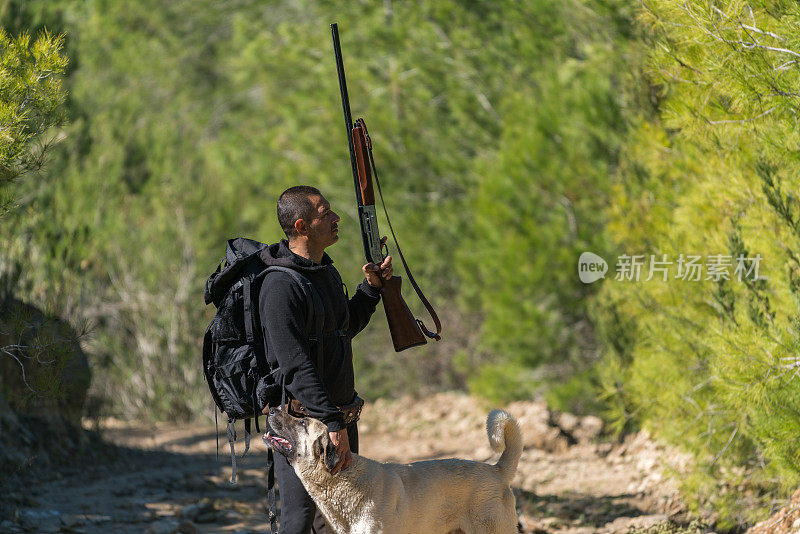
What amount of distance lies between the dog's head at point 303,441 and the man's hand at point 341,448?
0.01 m

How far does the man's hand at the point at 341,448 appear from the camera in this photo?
3.45 m

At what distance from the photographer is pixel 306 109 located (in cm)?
1878

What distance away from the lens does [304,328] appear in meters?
3.55

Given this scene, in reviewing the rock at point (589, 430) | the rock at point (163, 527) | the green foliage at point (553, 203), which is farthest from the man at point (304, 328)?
the green foliage at point (553, 203)

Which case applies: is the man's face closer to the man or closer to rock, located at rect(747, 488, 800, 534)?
the man

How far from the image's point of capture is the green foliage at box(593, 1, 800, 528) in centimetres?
509

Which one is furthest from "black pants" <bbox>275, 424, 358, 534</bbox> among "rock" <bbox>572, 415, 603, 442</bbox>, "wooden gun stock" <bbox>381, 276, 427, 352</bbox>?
"rock" <bbox>572, 415, 603, 442</bbox>

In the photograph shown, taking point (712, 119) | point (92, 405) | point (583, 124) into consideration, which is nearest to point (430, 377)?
point (583, 124)

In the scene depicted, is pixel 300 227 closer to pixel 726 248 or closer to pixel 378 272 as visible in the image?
pixel 378 272

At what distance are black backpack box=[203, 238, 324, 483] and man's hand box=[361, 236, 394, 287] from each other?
0.33m

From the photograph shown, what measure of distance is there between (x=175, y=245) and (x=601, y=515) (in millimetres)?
7849

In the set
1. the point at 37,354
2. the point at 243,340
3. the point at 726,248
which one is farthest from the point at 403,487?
the point at 726,248

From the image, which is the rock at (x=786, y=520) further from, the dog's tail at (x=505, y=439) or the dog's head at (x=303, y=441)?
the dog's head at (x=303, y=441)

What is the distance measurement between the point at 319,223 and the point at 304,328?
469mm
